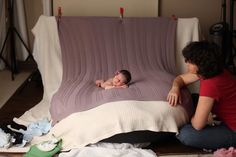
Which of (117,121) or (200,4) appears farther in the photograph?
(200,4)

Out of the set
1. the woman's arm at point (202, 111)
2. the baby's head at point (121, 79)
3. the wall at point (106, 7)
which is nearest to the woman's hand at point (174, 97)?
the woman's arm at point (202, 111)

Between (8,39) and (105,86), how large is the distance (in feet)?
6.26

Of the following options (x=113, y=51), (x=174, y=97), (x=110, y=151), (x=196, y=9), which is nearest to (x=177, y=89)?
(x=174, y=97)

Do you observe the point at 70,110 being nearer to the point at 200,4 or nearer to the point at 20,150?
Result: the point at 20,150

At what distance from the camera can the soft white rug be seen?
342cm

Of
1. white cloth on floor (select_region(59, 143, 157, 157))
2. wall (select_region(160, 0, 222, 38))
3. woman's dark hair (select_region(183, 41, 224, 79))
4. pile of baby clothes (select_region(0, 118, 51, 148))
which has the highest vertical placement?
wall (select_region(160, 0, 222, 38))

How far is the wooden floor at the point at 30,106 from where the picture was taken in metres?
2.38

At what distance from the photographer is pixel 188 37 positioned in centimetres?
332

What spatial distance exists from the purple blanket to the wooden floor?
440mm

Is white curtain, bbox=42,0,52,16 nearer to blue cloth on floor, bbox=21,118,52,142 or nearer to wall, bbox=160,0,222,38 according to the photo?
wall, bbox=160,0,222,38

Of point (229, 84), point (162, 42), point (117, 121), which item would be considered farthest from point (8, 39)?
point (229, 84)

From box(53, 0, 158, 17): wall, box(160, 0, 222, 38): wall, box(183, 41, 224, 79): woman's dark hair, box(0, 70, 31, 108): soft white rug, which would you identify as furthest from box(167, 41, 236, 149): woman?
box(160, 0, 222, 38): wall

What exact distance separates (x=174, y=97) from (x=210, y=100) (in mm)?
315

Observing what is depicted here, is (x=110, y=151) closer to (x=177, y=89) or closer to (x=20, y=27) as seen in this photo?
(x=177, y=89)
